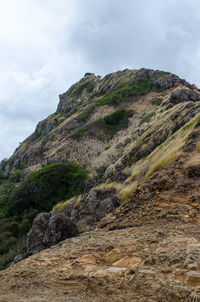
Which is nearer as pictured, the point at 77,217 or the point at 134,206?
the point at 134,206

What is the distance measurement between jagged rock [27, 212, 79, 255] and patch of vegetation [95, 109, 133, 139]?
58449 mm

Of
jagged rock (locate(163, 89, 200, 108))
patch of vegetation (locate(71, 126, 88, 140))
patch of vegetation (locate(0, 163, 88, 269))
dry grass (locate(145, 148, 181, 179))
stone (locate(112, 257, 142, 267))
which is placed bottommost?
stone (locate(112, 257, 142, 267))

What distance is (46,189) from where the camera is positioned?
51844mm

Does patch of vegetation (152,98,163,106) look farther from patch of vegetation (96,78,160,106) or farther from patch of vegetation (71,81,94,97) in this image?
patch of vegetation (71,81,94,97)

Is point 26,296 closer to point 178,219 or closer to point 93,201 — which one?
point 178,219

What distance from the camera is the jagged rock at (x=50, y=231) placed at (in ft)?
46.2

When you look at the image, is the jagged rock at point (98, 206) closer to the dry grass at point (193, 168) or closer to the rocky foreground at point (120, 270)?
the dry grass at point (193, 168)

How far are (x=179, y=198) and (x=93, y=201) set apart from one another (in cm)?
1555

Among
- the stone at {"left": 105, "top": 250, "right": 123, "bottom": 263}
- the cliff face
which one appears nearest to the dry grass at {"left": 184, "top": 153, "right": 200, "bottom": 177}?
the stone at {"left": 105, "top": 250, "right": 123, "bottom": 263}

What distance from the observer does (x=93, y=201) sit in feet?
84.2

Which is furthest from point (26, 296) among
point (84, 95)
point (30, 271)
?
point (84, 95)

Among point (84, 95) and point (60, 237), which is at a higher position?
point (84, 95)

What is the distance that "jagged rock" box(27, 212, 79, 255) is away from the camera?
14.1 metres

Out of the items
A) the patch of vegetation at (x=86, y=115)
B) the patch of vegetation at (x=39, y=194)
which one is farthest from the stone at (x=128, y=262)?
the patch of vegetation at (x=86, y=115)
